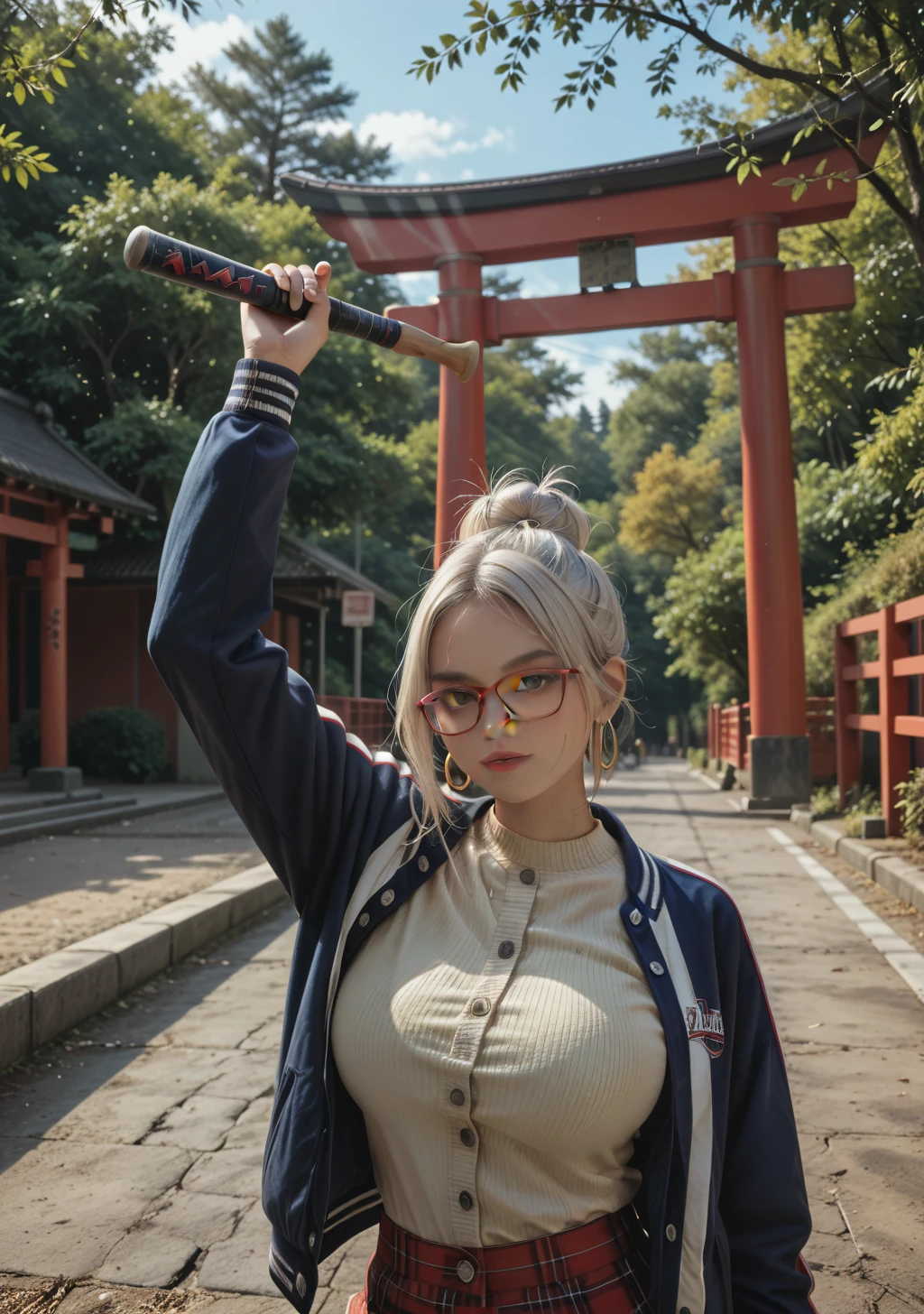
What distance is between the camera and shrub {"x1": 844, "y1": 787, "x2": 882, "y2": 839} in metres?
9.21

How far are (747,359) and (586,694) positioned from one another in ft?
35.9

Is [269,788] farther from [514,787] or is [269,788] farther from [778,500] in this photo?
[778,500]

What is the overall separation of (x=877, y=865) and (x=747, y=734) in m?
11.7

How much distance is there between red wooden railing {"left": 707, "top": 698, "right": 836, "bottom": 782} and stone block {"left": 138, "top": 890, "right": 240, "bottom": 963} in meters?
8.01

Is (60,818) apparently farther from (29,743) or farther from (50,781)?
(29,743)

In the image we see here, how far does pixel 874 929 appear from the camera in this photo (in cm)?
604

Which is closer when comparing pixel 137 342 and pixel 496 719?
pixel 496 719

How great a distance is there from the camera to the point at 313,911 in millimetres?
1523

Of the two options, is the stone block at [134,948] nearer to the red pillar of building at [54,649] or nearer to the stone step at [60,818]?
the stone step at [60,818]

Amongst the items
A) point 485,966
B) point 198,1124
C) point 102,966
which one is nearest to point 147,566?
point 102,966

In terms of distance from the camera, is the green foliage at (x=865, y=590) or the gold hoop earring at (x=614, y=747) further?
the green foliage at (x=865, y=590)

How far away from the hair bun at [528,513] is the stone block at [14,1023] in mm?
3178

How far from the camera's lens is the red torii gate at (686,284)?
1139 cm

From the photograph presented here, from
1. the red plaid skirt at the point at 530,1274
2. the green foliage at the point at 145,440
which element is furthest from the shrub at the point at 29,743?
the red plaid skirt at the point at 530,1274
